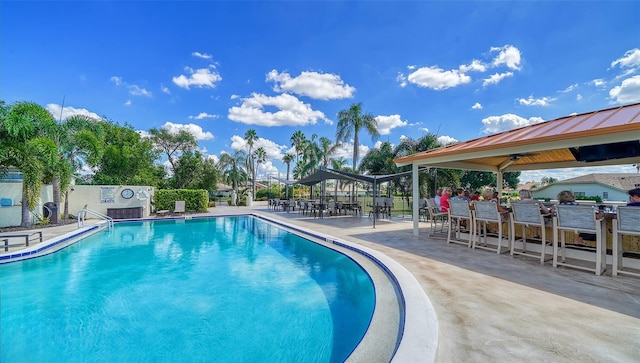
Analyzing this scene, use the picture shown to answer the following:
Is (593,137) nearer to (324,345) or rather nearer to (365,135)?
(324,345)

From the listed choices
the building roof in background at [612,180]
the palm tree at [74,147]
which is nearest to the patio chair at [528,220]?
the palm tree at [74,147]

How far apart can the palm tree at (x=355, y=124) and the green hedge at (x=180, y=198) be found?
40.9ft

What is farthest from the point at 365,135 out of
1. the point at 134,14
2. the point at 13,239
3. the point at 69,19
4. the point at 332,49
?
the point at 13,239

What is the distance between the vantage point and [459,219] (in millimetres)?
6805

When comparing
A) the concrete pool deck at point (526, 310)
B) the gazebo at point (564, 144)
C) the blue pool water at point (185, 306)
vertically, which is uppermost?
the gazebo at point (564, 144)

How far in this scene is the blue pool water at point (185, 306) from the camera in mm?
3227

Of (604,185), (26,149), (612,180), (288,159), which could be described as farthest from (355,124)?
(612,180)

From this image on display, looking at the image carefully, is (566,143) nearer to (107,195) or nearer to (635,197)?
(635,197)

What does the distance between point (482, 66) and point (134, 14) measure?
52.6ft

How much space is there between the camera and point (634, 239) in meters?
4.61

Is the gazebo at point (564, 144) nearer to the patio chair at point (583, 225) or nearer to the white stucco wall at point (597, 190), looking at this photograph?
the patio chair at point (583, 225)

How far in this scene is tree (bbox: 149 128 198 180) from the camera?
31.0 meters

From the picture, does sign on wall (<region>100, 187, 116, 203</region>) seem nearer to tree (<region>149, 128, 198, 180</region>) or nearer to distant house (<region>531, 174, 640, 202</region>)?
tree (<region>149, 128, 198, 180</region>)

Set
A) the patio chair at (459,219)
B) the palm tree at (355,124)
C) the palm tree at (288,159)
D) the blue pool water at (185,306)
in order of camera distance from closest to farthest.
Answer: the blue pool water at (185,306) < the patio chair at (459,219) < the palm tree at (355,124) < the palm tree at (288,159)
